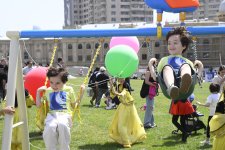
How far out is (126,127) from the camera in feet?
28.7

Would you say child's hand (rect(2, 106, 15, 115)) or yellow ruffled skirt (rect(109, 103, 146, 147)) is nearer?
child's hand (rect(2, 106, 15, 115))

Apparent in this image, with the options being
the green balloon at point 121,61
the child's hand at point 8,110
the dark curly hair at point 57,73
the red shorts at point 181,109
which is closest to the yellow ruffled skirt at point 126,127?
the red shorts at point 181,109

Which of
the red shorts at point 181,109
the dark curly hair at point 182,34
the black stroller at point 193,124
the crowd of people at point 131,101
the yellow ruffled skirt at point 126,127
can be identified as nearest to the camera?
the crowd of people at point 131,101

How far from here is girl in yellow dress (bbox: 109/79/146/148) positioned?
870cm

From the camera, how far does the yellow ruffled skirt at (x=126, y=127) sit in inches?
342

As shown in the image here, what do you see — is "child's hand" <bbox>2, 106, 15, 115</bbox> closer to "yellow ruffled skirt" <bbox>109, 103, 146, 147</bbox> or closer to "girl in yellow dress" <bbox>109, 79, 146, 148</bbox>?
"girl in yellow dress" <bbox>109, 79, 146, 148</bbox>

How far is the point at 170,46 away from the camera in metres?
5.23

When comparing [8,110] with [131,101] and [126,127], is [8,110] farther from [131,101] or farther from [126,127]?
[131,101]

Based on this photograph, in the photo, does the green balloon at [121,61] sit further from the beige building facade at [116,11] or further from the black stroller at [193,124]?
the beige building facade at [116,11]

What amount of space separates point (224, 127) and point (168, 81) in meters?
1.04

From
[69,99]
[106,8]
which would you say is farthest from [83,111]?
[106,8]

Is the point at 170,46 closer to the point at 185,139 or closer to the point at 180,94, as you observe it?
the point at 180,94

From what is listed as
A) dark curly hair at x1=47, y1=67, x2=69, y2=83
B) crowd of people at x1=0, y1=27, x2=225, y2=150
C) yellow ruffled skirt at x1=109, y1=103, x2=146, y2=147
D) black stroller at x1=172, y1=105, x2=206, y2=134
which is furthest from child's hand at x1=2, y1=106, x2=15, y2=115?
black stroller at x1=172, y1=105, x2=206, y2=134

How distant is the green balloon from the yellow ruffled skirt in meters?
1.34
